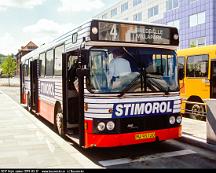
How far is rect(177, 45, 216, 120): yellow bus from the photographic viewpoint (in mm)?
13578

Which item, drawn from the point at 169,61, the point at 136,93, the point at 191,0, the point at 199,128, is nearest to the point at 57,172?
the point at 136,93

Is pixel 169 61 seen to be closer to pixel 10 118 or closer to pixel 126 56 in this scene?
pixel 126 56

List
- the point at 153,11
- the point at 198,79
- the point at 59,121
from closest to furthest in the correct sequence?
1. the point at 59,121
2. the point at 198,79
3. the point at 153,11

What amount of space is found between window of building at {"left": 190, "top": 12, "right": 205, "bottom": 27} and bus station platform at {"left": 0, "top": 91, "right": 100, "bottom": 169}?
34.9 meters

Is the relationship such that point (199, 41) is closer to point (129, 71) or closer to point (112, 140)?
point (129, 71)

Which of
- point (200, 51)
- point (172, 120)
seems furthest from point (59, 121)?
point (200, 51)

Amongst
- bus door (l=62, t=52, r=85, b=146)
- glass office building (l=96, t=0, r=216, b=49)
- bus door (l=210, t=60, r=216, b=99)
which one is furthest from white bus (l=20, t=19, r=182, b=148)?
glass office building (l=96, t=0, r=216, b=49)

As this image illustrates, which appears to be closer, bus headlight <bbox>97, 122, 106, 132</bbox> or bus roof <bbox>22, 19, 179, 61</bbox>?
bus headlight <bbox>97, 122, 106, 132</bbox>

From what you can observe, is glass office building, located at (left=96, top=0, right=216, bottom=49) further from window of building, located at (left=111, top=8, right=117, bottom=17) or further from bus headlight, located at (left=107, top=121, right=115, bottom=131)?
bus headlight, located at (left=107, top=121, right=115, bottom=131)

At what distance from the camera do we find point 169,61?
8.70 meters

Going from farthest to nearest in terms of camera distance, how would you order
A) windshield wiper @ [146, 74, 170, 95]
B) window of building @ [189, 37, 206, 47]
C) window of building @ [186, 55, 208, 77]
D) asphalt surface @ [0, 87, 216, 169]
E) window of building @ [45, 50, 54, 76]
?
window of building @ [189, 37, 206, 47] → window of building @ [186, 55, 208, 77] → window of building @ [45, 50, 54, 76] → windshield wiper @ [146, 74, 170, 95] → asphalt surface @ [0, 87, 216, 169]

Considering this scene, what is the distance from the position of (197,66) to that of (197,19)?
32.2 m

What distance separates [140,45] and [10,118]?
9394 millimetres

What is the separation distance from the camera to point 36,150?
9164 mm
